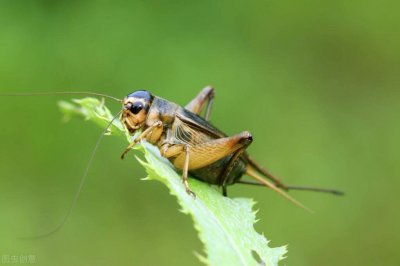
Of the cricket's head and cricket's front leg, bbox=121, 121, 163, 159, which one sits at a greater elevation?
the cricket's head

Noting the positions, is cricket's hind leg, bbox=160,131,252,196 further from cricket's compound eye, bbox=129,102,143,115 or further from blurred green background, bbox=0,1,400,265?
blurred green background, bbox=0,1,400,265

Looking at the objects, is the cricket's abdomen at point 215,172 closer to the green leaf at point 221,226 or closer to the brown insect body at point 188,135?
the brown insect body at point 188,135

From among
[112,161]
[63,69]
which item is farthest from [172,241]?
[63,69]

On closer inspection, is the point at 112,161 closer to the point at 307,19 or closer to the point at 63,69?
the point at 63,69

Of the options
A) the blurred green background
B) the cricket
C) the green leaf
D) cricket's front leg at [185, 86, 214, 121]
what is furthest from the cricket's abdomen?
the blurred green background

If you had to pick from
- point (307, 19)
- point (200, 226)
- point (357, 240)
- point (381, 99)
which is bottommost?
point (357, 240)

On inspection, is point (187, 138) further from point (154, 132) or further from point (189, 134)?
point (154, 132)

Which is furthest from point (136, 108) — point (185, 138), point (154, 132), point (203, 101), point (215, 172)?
point (203, 101)
